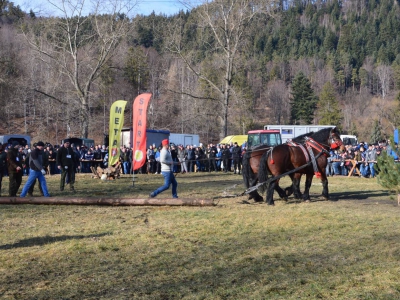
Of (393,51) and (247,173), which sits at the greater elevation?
(393,51)

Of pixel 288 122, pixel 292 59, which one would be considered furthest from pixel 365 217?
pixel 292 59

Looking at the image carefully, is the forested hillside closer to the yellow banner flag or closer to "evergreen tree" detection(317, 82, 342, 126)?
"evergreen tree" detection(317, 82, 342, 126)

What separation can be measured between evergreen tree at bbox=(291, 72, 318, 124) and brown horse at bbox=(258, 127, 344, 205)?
68.1 meters

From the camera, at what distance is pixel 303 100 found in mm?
82625

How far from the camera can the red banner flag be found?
63.8ft

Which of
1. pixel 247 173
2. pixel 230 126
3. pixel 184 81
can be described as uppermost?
pixel 184 81

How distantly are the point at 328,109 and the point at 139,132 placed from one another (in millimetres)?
64063

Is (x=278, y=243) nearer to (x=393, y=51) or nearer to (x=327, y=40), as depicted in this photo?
(x=393, y=51)

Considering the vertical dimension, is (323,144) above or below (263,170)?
above

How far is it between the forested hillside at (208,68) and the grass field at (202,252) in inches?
743

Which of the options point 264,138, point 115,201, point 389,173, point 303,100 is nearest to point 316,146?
point 389,173

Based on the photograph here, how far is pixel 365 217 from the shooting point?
11500mm

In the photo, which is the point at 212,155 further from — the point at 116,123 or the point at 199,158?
the point at 116,123

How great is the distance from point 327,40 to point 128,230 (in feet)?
431
